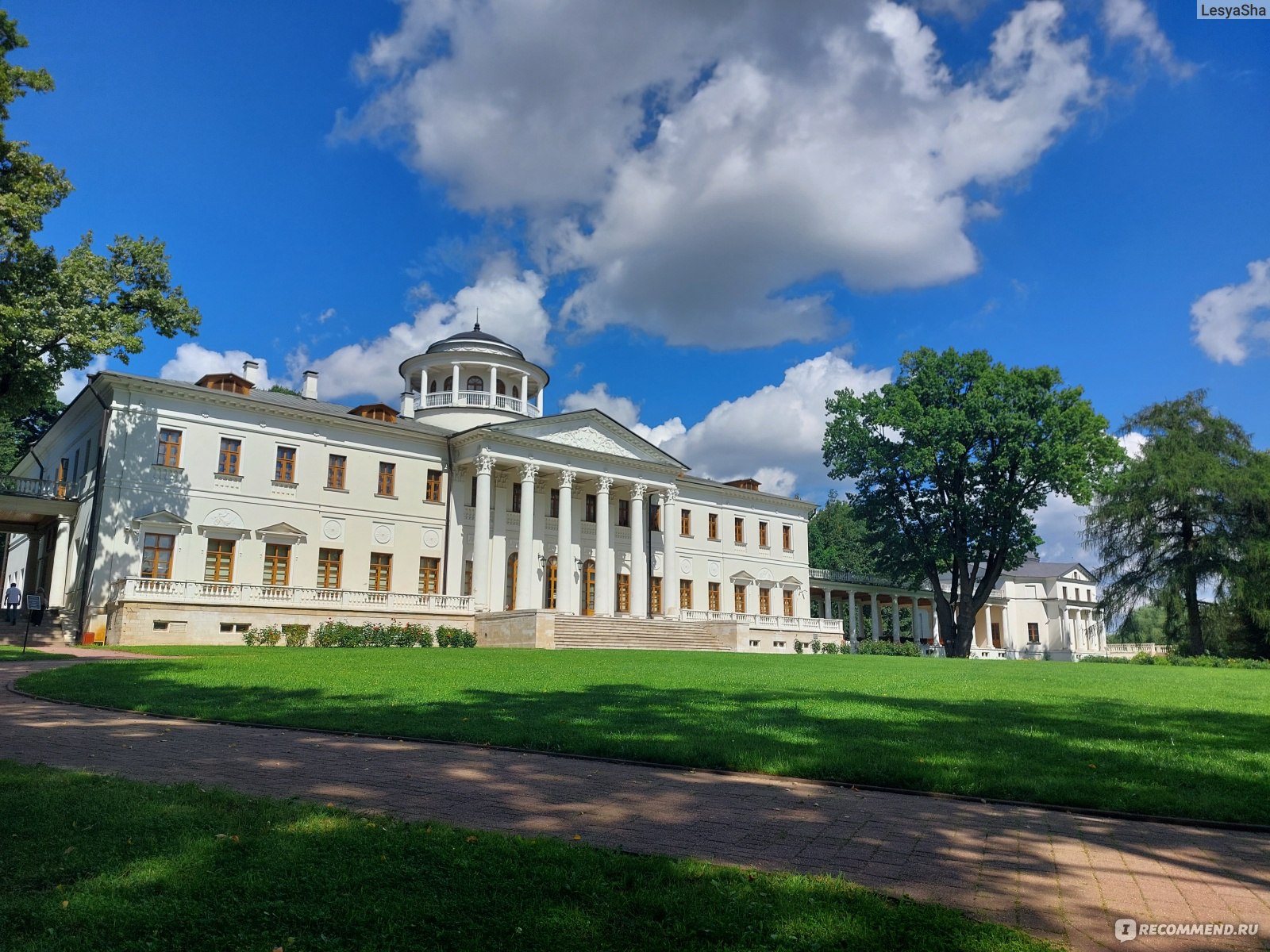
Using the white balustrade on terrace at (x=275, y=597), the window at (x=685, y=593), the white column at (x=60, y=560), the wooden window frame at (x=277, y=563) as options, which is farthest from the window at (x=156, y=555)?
the window at (x=685, y=593)

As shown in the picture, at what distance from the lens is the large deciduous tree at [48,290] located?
74.4 ft

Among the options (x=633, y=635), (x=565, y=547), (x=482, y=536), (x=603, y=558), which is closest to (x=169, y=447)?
(x=482, y=536)

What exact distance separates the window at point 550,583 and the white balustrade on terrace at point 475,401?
8.53 m

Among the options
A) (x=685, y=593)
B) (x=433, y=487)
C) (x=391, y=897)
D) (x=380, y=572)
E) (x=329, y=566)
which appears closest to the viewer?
(x=391, y=897)

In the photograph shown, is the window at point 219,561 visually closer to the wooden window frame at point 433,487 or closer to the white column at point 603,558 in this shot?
the wooden window frame at point 433,487

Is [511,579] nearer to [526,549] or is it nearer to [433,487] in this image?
[526,549]

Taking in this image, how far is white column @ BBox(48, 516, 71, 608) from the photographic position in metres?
35.2

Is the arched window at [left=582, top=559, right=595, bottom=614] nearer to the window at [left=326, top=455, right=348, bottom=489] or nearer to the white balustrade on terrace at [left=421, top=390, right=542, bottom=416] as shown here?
the white balustrade on terrace at [left=421, top=390, right=542, bottom=416]

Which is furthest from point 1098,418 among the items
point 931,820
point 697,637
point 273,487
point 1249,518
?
point 931,820

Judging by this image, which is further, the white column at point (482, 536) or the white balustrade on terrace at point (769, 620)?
the white balustrade on terrace at point (769, 620)

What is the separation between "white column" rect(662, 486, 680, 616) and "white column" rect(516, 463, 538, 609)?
25.2ft

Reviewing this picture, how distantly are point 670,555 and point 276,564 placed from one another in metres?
19.7

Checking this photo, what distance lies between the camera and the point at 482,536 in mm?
38688

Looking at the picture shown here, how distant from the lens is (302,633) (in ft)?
104
